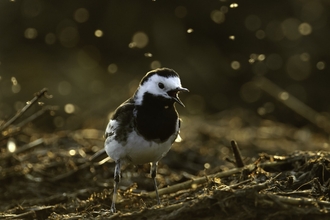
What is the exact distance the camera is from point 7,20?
57.3ft

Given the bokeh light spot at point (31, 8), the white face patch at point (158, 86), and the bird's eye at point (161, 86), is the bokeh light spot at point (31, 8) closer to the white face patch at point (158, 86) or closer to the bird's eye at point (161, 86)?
the white face patch at point (158, 86)

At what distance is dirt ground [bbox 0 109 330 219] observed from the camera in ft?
17.3

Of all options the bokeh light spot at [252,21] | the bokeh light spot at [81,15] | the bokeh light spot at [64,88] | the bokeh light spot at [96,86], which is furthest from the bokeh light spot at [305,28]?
the bokeh light spot at [64,88]

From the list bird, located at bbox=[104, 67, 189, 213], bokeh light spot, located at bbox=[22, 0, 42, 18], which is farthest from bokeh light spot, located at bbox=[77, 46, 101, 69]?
bird, located at bbox=[104, 67, 189, 213]

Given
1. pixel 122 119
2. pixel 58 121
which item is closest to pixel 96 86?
pixel 58 121

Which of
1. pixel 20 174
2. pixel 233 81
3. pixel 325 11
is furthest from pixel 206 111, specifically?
pixel 20 174

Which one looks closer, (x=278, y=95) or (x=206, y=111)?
(x=278, y=95)

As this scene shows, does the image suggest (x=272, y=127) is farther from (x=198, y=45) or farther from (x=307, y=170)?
(x=307, y=170)

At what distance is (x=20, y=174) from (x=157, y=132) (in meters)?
2.39

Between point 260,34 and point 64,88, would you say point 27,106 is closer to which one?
point 64,88

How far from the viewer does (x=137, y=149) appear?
21.9 ft

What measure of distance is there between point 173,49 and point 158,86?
10.1 metres

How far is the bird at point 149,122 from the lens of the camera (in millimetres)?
6668

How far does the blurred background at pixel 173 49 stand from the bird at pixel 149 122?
829 cm
